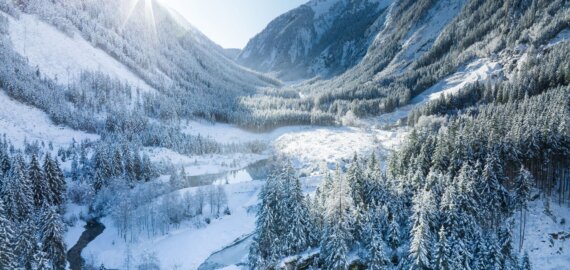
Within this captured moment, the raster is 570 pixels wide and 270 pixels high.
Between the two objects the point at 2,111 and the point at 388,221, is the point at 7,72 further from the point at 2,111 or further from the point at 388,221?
the point at 388,221

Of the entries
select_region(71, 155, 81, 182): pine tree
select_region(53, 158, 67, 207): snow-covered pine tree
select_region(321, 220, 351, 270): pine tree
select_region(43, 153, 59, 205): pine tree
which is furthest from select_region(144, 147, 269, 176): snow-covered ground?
select_region(321, 220, 351, 270): pine tree

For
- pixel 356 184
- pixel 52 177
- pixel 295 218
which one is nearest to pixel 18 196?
pixel 52 177

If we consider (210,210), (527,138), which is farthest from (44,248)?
(527,138)

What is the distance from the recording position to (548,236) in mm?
61000

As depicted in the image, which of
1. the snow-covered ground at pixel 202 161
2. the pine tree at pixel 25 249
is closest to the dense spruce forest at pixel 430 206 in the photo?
the pine tree at pixel 25 249

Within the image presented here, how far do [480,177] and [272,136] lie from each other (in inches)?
5544

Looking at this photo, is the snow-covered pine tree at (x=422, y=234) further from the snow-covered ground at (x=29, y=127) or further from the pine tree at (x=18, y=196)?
the snow-covered ground at (x=29, y=127)

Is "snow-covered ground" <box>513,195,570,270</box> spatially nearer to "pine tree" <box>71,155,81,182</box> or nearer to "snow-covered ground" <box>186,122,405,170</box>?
"snow-covered ground" <box>186,122,405,170</box>

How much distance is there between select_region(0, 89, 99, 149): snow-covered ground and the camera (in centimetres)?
13765

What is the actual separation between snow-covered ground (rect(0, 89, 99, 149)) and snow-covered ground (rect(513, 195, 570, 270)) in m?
143

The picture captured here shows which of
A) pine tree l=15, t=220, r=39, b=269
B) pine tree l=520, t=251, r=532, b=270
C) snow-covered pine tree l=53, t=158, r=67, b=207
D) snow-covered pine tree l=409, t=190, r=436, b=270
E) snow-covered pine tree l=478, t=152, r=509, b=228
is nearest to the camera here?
pine tree l=15, t=220, r=39, b=269

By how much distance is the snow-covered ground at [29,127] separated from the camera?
13765cm

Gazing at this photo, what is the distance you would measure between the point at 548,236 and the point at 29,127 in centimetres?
16545

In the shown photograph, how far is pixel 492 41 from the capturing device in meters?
192
